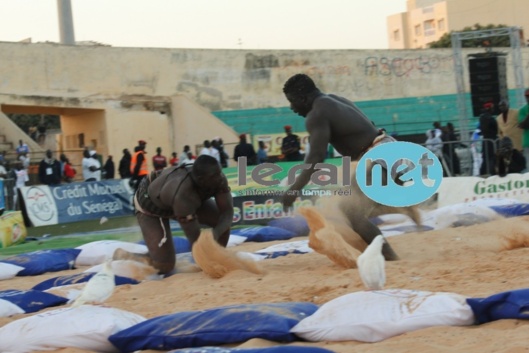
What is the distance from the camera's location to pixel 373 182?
7941 mm

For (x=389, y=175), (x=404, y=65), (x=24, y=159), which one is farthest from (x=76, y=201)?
(x=404, y=65)

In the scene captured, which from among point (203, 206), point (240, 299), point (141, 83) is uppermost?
point (141, 83)

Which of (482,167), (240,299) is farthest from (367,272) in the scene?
(482,167)

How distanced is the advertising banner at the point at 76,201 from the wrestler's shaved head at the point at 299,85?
10.2m

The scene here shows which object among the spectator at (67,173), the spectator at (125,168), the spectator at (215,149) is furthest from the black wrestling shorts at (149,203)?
the spectator at (125,168)

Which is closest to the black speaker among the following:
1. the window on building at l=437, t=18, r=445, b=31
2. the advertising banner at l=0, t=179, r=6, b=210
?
the advertising banner at l=0, t=179, r=6, b=210

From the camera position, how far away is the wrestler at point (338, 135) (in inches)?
317

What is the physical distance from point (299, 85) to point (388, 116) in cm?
2520

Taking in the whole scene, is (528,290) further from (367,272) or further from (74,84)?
(74,84)

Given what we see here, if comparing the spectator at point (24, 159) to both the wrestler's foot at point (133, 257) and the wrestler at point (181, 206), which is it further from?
the wrestler at point (181, 206)

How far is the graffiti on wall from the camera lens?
34.8m

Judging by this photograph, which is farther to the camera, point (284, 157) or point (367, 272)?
point (284, 157)

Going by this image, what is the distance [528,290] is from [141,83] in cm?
2627

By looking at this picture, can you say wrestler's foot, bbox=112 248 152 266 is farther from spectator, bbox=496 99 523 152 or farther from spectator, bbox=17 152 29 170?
spectator, bbox=17 152 29 170
